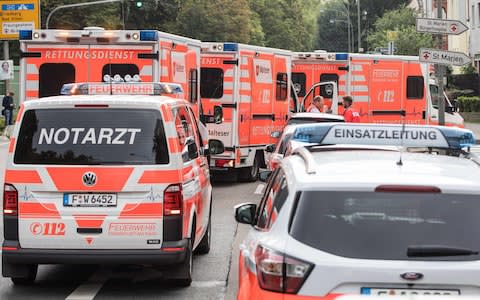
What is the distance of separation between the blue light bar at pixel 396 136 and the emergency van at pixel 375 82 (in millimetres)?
16263

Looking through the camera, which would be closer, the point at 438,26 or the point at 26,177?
the point at 26,177

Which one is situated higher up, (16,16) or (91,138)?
(16,16)

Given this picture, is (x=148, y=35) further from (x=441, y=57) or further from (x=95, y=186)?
(x=441, y=57)

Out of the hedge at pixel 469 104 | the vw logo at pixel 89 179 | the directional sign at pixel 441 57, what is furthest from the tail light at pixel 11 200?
the hedge at pixel 469 104

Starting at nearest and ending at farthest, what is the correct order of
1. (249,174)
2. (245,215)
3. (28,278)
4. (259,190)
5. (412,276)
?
(412,276), (245,215), (28,278), (259,190), (249,174)

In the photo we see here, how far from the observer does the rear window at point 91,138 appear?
7.41 meters

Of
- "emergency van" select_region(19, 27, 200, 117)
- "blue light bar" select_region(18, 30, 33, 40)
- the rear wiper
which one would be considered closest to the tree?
"emergency van" select_region(19, 27, 200, 117)

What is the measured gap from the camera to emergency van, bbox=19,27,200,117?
12953 millimetres

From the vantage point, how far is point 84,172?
7.36m

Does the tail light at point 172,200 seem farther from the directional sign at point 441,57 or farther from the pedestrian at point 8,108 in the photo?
the pedestrian at point 8,108

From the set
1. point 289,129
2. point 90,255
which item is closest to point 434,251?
point 90,255

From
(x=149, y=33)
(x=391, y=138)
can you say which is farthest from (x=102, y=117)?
(x=149, y=33)

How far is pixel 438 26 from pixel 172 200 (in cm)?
1104

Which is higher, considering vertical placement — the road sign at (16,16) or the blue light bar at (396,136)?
the road sign at (16,16)
